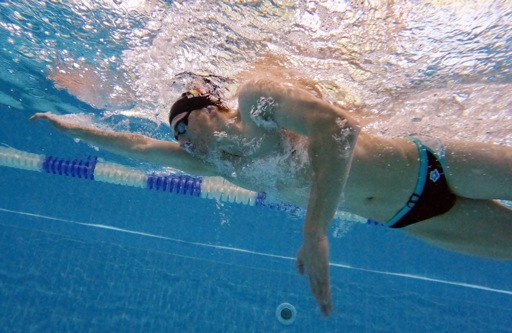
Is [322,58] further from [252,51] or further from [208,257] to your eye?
[208,257]

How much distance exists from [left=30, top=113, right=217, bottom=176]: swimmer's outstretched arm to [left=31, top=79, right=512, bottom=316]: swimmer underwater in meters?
0.01

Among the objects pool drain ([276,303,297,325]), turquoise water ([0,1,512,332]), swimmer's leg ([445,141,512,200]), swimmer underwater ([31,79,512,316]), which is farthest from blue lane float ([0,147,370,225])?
swimmer's leg ([445,141,512,200])

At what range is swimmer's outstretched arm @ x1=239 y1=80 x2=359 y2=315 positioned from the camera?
1.99 m

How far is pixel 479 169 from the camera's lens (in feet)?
8.89

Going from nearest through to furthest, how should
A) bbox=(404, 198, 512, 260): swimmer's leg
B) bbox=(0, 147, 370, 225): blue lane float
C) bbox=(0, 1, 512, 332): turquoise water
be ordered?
bbox=(404, 198, 512, 260): swimmer's leg
bbox=(0, 1, 512, 332): turquoise water
bbox=(0, 147, 370, 225): blue lane float

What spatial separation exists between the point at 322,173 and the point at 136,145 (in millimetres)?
2126

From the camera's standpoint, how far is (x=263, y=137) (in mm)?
2916

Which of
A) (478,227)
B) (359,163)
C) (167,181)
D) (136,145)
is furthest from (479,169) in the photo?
(167,181)

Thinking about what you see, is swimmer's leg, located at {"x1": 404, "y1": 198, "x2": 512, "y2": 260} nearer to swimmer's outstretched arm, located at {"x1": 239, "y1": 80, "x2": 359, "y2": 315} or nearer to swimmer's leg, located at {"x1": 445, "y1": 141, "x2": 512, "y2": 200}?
swimmer's leg, located at {"x1": 445, "y1": 141, "x2": 512, "y2": 200}

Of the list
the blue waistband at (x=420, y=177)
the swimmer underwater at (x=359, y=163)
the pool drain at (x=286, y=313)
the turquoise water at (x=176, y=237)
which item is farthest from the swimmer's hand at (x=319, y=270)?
the pool drain at (x=286, y=313)

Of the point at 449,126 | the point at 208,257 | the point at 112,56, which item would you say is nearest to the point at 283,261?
the point at 208,257

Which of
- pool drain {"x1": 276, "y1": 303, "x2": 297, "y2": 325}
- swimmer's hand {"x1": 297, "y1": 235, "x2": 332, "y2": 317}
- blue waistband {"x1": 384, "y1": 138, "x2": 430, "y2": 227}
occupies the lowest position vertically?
pool drain {"x1": 276, "y1": 303, "x2": 297, "y2": 325}

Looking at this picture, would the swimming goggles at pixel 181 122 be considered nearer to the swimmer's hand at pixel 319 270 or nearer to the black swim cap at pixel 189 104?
the black swim cap at pixel 189 104

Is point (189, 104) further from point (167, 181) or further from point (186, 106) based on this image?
point (167, 181)
